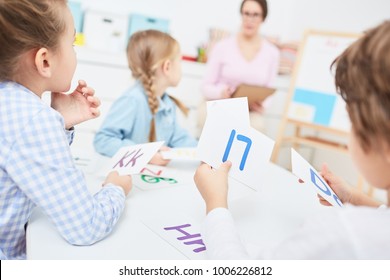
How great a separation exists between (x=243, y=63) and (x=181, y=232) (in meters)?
2.42

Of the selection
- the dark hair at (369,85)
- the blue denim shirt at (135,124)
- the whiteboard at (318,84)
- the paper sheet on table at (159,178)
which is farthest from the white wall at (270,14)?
the dark hair at (369,85)

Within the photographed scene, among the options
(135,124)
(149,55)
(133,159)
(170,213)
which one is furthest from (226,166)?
(149,55)

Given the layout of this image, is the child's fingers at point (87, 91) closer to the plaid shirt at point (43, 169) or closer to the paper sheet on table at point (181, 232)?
the plaid shirt at point (43, 169)

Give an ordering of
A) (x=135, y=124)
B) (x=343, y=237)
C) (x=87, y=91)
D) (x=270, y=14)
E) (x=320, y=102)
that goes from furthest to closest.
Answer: (x=270, y=14)
(x=320, y=102)
(x=135, y=124)
(x=87, y=91)
(x=343, y=237)

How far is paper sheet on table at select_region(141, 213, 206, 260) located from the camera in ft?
2.52

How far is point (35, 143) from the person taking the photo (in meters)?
0.74

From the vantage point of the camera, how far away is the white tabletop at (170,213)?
2.43ft

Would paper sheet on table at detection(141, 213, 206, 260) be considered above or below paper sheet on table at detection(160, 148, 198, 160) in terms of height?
below

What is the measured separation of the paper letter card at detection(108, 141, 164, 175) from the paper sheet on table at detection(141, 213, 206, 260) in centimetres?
16

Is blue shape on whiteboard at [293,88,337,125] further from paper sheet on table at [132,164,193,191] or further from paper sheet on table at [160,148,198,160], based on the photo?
paper sheet on table at [132,164,193,191]

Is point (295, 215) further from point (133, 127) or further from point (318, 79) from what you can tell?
point (318, 79)

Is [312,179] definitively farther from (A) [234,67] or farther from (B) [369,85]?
(A) [234,67]

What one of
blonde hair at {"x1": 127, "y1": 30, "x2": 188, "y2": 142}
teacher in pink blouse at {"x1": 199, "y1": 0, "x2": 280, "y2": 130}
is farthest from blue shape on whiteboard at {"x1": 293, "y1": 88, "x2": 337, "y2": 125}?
blonde hair at {"x1": 127, "y1": 30, "x2": 188, "y2": 142}
